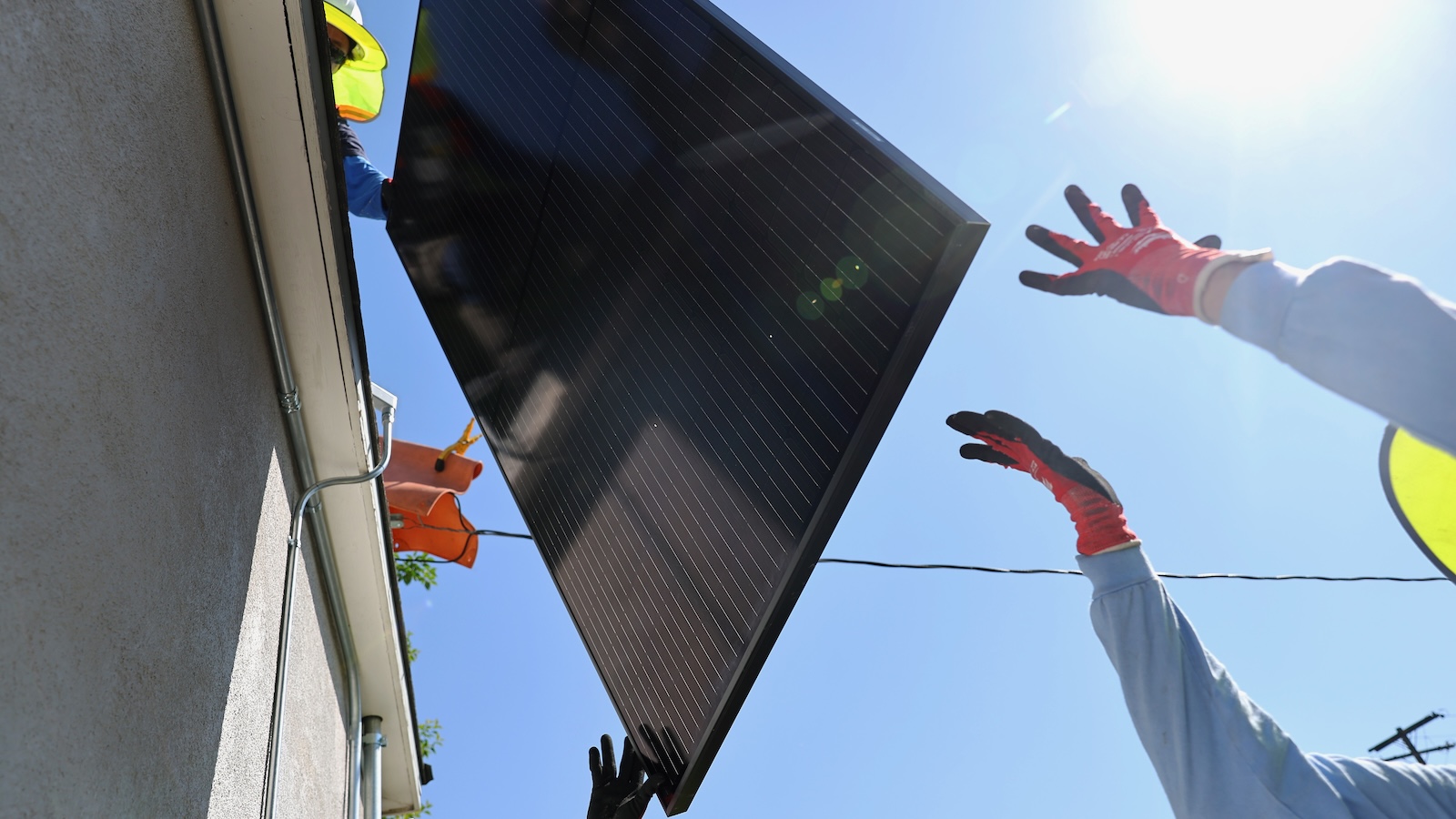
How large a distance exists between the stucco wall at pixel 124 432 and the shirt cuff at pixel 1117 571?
2.49 metres

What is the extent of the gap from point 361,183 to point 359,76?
950 millimetres

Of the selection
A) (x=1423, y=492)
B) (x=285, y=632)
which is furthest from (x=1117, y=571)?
(x=285, y=632)

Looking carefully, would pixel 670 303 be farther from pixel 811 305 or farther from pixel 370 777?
pixel 370 777

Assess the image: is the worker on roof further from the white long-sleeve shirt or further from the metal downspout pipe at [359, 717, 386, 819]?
the white long-sleeve shirt

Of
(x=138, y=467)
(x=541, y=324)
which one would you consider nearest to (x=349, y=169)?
(x=541, y=324)

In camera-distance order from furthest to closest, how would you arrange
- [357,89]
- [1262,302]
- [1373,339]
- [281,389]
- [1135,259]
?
[357,89]
[281,389]
[1135,259]
[1262,302]
[1373,339]

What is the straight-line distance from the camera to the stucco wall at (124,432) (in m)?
1.52

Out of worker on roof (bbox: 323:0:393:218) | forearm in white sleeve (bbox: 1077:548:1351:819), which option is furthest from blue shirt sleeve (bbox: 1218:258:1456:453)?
worker on roof (bbox: 323:0:393:218)

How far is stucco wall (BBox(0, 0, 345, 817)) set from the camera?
1520mm

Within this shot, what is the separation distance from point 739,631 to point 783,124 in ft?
6.41

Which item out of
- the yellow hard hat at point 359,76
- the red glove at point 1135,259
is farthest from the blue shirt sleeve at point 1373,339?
the yellow hard hat at point 359,76

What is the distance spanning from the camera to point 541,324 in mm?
5113

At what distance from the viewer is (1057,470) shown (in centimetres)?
335

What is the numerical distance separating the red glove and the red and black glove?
66cm
